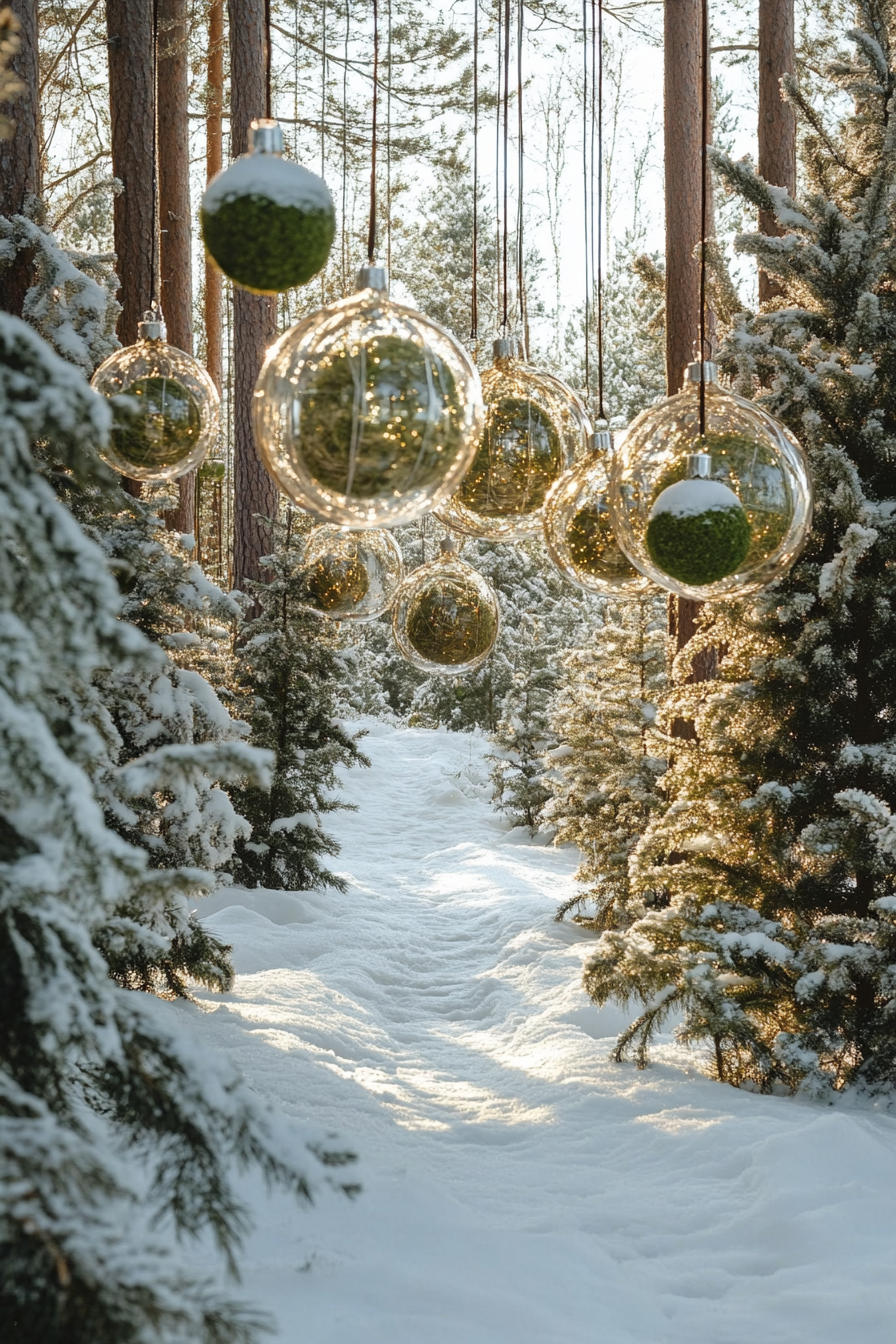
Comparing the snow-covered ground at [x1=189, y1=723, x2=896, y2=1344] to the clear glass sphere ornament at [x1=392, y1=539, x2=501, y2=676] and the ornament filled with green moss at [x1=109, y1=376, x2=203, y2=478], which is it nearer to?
the clear glass sphere ornament at [x1=392, y1=539, x2=501, y2=676]

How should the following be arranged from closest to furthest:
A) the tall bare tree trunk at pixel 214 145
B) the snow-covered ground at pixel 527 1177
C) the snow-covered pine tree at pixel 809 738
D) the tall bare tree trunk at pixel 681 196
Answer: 1. the snow-covered ground at pixel 527 1177
2. the snow-covered pine tree at pixel 809 738
3. the tall bare tree trunk at pixel 681 196
4. the tall bare tree trunk at pixel 214 145

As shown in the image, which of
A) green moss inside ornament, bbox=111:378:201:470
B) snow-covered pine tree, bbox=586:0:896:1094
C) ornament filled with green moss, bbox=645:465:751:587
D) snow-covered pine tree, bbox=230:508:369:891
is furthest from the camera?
snow-covered pine tree, bbox=230:508:369:891

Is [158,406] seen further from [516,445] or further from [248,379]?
[248,379]

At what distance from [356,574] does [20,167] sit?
2.27 meters

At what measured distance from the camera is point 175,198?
9492mm

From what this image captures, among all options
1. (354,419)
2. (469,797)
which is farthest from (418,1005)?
(469,797)

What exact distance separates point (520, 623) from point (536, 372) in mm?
12996

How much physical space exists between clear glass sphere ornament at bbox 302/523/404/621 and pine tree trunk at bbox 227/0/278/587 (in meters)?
4.62

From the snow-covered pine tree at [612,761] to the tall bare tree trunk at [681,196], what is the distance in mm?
744

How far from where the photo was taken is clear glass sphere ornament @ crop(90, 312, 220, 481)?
11.5 ft

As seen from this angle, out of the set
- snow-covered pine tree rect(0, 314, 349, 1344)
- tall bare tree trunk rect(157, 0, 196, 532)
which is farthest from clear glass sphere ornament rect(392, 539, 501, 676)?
tall bare tree trunk rect(157, 0, 196, 532)

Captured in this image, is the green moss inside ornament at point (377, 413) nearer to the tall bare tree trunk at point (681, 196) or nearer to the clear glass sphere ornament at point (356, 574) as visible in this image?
the clear glass sphere ornament at point (356, 574)

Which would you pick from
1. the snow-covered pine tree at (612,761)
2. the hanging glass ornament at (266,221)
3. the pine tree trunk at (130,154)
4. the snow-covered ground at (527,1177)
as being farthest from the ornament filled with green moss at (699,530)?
the pine tree trunk at (130,154)

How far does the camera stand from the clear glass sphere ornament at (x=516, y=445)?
119 inches
